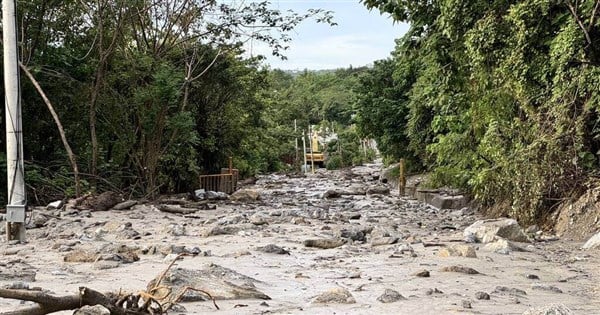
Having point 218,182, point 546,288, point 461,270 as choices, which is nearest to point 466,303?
point 546,288

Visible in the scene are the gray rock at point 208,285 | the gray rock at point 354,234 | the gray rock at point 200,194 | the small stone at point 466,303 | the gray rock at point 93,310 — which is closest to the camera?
the gray rock at point 93,310

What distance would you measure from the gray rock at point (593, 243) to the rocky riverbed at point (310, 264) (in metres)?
0.14

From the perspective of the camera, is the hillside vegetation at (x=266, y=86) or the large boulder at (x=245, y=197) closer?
the hillside vegetation at (x=266, y=86)

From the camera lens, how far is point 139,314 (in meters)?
3.38

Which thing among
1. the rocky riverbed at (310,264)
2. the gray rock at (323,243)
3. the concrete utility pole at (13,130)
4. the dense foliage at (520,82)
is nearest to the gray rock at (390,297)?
the rocky riverbed at (310,264)

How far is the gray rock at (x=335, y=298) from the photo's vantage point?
4596mm

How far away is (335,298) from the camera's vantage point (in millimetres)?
4641

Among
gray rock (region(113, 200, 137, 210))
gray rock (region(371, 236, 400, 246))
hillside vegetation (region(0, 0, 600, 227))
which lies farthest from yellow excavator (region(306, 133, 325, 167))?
gray rock (region(371, 236, 400, 246))

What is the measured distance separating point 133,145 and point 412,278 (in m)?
11.0

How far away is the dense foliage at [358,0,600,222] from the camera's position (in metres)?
8.29

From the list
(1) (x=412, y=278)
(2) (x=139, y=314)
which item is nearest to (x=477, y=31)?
(1) (x=412, y=278)

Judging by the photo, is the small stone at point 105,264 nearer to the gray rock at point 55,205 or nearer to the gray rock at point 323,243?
the gray rock at point 323,243

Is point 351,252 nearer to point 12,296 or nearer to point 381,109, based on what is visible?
point 12,296

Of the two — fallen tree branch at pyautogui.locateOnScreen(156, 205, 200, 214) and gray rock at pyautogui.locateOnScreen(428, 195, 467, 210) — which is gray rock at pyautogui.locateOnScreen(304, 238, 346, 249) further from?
gray rock at pyautogui.locateOnScreen(428, 195, 467, 210)
